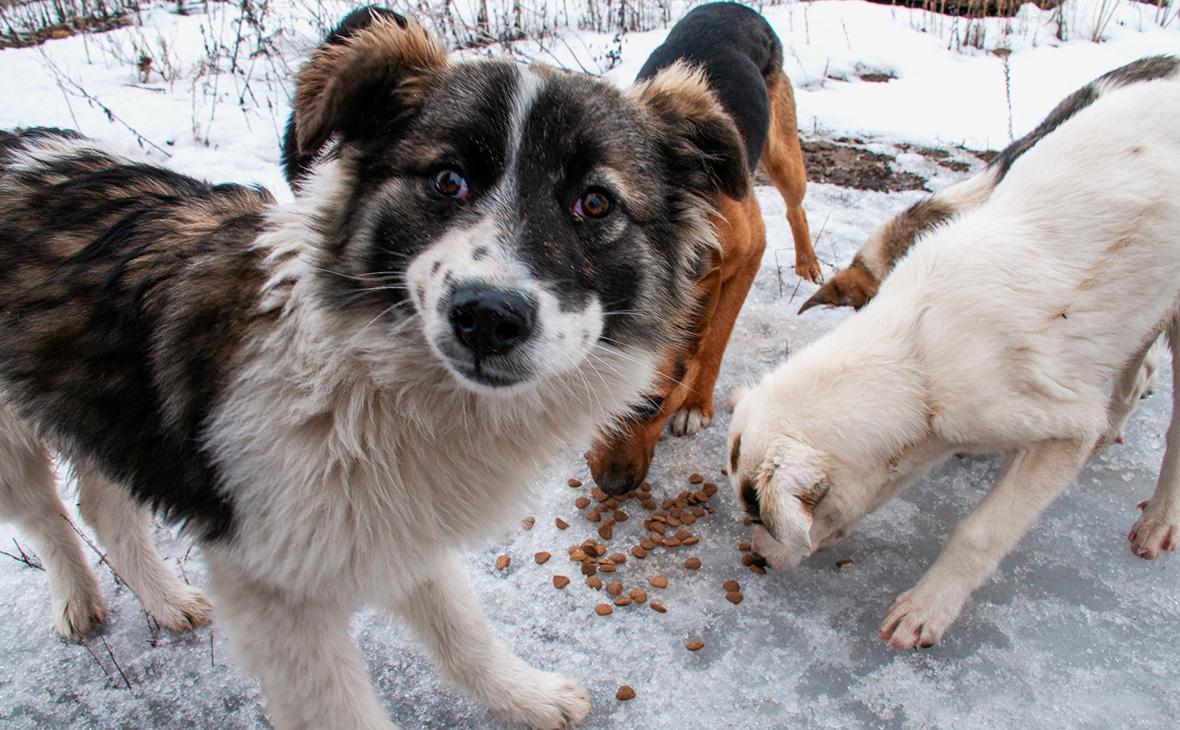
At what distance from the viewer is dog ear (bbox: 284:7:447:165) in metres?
1.87

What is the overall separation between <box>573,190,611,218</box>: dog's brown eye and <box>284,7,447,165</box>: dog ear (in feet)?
1.59

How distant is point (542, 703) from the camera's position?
2.50 meters

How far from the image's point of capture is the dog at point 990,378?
2760mm

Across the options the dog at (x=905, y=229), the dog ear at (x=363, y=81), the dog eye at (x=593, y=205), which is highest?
the dog ear at (x=363, y=81)

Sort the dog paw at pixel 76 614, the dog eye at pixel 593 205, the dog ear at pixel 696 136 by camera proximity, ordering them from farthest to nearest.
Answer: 1. the dog paw at pixel 76 614
2. the dog ear at pixel 696 136
3. the dog eye at pixel 593 205

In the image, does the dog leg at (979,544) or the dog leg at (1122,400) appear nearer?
the dog leg at (979,544)

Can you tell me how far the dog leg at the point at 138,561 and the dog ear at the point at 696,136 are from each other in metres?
2.19

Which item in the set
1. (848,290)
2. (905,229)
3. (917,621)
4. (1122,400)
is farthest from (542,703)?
(905,229)

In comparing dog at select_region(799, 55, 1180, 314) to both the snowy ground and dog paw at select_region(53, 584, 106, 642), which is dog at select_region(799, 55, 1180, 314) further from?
dog paw at select_region(53, 584, 106, 642)

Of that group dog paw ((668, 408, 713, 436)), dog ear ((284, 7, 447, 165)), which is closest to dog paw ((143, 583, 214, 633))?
dog ear ((284, 7, 447, 165))

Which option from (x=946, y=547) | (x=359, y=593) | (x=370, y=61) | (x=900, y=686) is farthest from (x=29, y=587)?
(x=946, y=547)

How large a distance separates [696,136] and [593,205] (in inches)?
19.2

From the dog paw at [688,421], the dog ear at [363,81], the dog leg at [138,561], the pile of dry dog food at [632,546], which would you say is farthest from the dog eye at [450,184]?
the dog paw at [688,421]

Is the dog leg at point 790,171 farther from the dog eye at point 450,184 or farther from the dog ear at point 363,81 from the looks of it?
the dog eye at point 450,184
